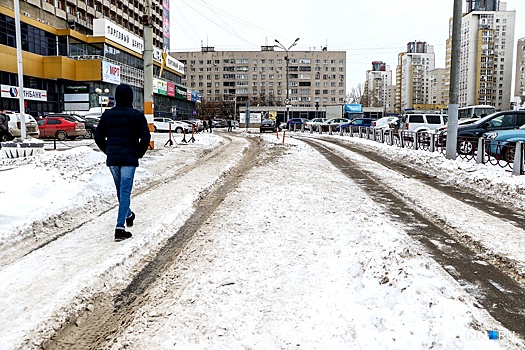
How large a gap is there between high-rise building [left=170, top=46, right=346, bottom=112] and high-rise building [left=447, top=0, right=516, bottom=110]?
3823 cm

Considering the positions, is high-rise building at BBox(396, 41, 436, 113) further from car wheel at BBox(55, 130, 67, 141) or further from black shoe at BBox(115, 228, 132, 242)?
black shoe at BBox(115, 228, 132, 242)

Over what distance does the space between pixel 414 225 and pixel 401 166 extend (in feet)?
27.7

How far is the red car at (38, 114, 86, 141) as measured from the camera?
26.2 meters

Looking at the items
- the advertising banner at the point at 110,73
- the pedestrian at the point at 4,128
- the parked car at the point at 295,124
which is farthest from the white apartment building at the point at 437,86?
the pedestrian at the point at 4,128

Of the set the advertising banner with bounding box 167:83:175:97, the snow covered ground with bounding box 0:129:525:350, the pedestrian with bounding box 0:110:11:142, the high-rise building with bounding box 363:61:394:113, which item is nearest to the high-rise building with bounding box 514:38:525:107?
the high-rise building with bounding box 363:61:394:113

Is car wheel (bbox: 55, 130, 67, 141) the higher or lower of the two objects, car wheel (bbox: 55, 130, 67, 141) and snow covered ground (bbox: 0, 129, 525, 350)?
the higher

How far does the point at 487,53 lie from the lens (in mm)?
103812

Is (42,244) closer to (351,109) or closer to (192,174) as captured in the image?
(192,174)

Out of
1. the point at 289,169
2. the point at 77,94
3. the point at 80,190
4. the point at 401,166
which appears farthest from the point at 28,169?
the point at 77,94

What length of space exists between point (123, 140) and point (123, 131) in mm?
120

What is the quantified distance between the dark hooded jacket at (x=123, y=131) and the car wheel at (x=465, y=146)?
1252cm

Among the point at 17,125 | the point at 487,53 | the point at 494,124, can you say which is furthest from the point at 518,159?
the point at 487,53
